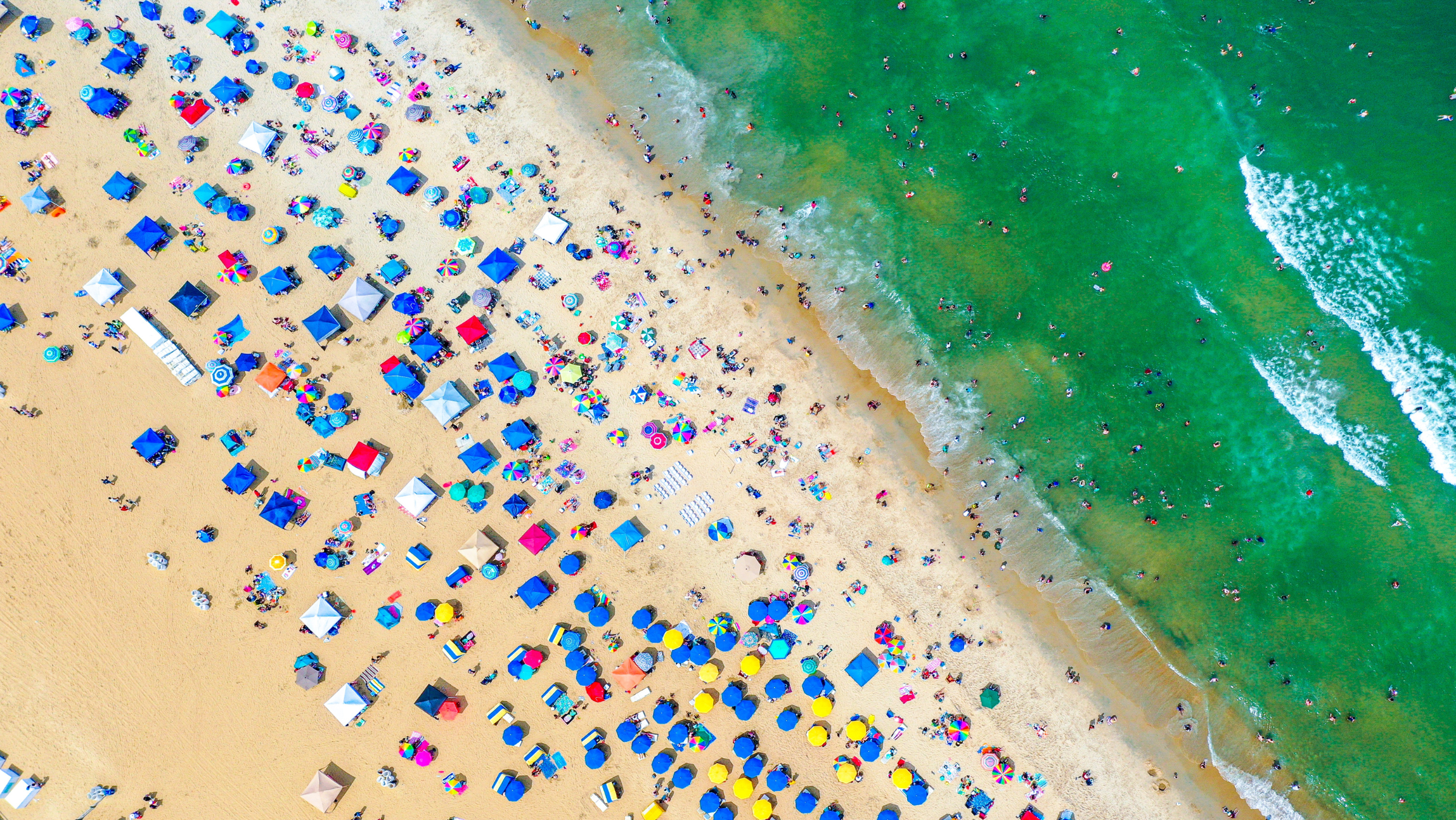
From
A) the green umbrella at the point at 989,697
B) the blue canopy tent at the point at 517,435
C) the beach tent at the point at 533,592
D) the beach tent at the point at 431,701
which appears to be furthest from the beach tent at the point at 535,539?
the green umbrella at the point at 989,697

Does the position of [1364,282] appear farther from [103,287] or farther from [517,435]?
[103,287]

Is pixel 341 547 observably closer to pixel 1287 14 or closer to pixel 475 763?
pixel 475 763

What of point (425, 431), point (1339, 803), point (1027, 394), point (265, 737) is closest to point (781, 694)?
point (1027, 394)

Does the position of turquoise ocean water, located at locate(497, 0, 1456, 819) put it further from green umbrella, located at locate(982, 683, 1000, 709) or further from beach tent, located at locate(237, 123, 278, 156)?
beach tent, located at locate(237, 123, 278, 156)

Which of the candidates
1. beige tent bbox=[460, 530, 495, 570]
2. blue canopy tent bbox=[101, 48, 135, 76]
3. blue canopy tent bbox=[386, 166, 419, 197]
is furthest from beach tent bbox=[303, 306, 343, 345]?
blue canopy tent bbox=[101, 48, 135, 76]

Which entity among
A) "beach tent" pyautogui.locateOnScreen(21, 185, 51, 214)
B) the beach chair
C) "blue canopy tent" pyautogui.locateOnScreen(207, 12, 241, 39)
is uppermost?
"blue canopy tent" pyautogui.locateOnScreen(207, 12, 241, 39)

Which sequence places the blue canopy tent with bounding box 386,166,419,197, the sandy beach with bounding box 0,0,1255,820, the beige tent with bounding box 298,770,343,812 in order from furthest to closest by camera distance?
the blue canopy tent with bounding box 386,166,419,197, the sandy beach with bounding box 0,0,1255,820, the beige tent with bounding box 298,770,343,812

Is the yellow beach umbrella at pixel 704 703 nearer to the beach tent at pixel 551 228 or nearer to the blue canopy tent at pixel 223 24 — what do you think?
the beach tent at pixel 551 228
